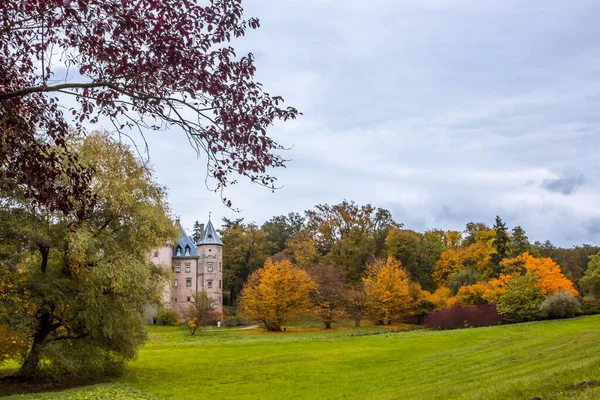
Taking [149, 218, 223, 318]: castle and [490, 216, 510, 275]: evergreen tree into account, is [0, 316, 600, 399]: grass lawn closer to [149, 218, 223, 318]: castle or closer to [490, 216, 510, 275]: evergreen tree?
[490, 216, 510, 275]: evergreen tree

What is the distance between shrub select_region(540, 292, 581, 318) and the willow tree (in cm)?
3183

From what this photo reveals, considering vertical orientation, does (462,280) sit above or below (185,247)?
below

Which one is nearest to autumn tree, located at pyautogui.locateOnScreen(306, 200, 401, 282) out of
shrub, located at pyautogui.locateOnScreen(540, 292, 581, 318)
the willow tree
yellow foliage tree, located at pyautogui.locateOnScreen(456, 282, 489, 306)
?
yellow foliage tree, located at pyautogui.locateOnScreen(456, 282, 489, 306)

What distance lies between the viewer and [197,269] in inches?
2539

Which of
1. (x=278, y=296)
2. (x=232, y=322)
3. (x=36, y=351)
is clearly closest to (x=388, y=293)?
(x=278, y=296)

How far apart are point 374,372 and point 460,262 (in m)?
40.5

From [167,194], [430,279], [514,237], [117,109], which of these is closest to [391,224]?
[430,279]

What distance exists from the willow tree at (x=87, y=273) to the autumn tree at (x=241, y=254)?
49.5m

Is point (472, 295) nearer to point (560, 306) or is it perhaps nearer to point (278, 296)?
point (560, 306)

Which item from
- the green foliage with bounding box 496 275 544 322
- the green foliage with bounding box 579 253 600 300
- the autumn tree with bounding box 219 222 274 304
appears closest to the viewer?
the green foliage with bounding box 496 275 544 322

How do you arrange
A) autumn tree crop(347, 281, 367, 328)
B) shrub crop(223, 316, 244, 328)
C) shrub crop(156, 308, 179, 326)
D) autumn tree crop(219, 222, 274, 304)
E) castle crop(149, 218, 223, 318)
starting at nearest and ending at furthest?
autumn tree crop(347, 281, 367, 328)
shrub crop(223, 316, 244, 328)
shrub crop(156, 308, 179, 326)
castle crop(149, 218, 223, 318)
autumn tree crop(219, 222, 274, 304)

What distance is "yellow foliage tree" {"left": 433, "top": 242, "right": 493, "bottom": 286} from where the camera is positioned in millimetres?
56500

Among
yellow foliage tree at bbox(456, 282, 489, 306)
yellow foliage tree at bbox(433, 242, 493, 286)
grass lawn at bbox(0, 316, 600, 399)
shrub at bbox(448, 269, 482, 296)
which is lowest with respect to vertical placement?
grass lawn at bbox(0, 316, 600, 399)

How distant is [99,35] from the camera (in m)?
5.97
